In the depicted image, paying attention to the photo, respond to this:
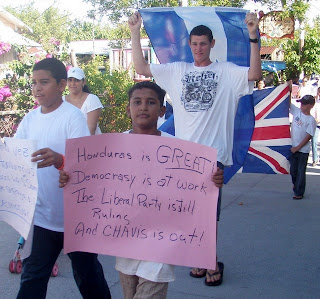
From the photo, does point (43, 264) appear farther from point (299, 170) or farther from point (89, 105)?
point (299, 170)

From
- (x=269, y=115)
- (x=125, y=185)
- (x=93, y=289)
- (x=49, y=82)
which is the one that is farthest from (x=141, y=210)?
(x=269, y=115)

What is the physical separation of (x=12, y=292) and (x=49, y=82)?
1974 mm

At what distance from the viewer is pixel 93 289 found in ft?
10.4

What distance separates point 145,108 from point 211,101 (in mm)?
1206

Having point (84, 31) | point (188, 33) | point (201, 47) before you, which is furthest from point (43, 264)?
point (84, 31)

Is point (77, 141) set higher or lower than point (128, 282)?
higher

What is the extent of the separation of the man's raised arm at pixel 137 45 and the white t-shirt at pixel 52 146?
1137 millimetres

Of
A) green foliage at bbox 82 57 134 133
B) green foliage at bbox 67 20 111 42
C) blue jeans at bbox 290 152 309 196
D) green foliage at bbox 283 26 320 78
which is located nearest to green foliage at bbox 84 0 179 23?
green foliage at bbox 283 26 320 78

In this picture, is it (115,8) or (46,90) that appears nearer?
(46,90)

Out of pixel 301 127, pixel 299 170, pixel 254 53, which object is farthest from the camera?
pixel 301 127

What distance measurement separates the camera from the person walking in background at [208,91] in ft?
13.0

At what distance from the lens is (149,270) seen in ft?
8.63

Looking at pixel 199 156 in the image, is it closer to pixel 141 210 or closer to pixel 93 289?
pixel 141 210

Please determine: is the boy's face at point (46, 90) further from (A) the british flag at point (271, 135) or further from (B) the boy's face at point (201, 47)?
(A) the british flag at point (271, 135)
